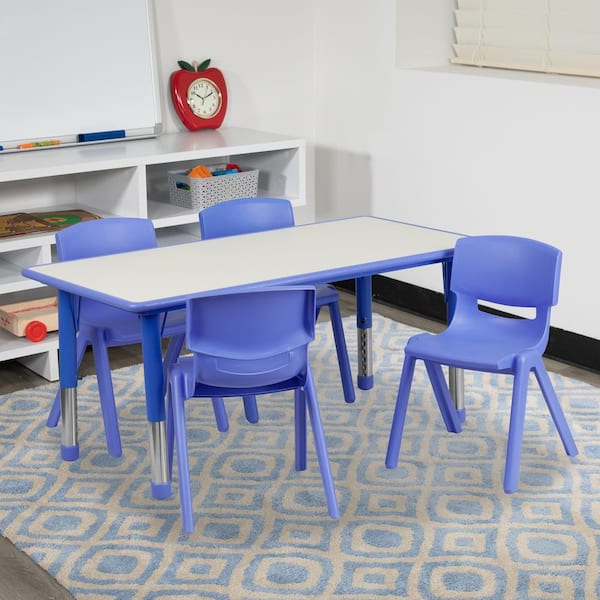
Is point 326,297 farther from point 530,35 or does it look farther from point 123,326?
point 530,35

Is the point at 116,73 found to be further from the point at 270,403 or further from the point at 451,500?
the point at 451,500

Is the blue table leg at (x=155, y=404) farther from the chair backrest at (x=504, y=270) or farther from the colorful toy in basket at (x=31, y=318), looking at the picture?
the colorful toy in basket at (x=31, y=318)

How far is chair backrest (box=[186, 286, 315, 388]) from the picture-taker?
8.80 feet

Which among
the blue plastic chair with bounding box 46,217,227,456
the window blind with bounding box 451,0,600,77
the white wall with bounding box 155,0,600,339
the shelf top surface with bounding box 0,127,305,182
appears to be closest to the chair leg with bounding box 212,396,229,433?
the blue plastic chair with bounding box 46,217,227,456

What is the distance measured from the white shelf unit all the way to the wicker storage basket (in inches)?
2.5

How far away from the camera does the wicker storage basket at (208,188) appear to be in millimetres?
4395

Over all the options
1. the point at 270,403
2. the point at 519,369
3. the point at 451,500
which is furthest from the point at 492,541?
the point at 270,403

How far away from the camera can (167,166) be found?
4855 mm

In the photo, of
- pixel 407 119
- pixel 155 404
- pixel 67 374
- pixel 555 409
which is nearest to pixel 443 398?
pixel 555 409

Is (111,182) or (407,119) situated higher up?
(407,119)

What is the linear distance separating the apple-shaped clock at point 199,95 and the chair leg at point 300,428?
2.07m

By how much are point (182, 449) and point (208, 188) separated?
1.84 metres

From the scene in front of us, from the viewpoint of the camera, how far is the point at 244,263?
3148 millimetres

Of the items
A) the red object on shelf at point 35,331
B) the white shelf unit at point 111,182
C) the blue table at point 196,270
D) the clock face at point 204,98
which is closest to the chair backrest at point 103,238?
the blue table at point 196,270
